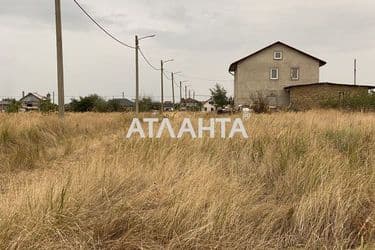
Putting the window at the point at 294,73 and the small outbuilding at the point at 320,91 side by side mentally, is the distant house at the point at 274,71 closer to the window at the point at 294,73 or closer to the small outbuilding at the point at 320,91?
the window at the point at 294,73

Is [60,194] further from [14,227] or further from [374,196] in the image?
[374,196]

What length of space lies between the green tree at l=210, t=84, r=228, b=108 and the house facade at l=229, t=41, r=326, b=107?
70.0ft

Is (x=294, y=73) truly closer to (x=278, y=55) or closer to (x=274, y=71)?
(x=274, y=71)

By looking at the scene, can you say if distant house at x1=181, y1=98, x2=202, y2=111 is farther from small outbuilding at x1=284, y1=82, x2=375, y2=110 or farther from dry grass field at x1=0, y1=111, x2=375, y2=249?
dry grass field at x1=0, y1=111, x2=375, y2=249

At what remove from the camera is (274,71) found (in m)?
43.7

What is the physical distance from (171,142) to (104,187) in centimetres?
313

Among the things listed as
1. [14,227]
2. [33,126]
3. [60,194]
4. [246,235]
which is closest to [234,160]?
[246,235]

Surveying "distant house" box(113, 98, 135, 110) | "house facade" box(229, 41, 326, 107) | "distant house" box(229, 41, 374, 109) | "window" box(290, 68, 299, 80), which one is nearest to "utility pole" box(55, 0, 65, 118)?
"distant house" box(113, 98, 135, 110)

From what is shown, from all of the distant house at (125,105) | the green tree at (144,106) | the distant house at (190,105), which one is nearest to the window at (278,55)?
the distant house at (190,105)

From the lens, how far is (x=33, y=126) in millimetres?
10812

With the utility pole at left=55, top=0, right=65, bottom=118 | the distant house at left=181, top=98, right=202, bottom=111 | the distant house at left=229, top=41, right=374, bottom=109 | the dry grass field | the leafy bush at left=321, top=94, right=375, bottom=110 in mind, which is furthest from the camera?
the distant house at left=181, top=98, right=202, bottom=111

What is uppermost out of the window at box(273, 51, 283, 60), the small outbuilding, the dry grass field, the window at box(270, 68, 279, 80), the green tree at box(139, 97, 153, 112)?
the window at box(273, 51, 283, 60)

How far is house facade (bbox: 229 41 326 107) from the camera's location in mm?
43500

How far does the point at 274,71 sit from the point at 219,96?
23946 millimetres
